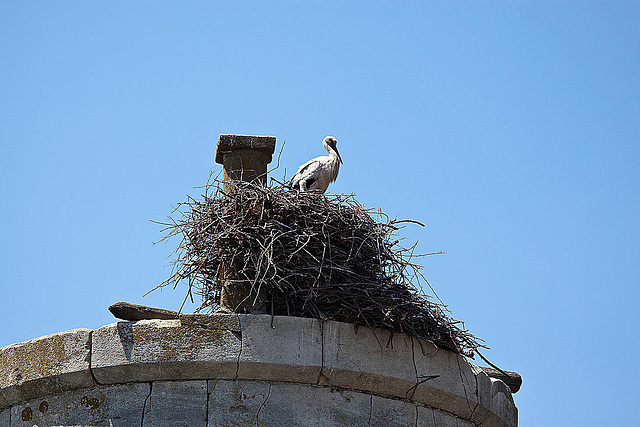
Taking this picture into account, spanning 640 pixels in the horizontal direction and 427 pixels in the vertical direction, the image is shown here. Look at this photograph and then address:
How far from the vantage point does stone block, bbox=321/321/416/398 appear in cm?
705

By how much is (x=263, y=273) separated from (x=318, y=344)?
2.17ft

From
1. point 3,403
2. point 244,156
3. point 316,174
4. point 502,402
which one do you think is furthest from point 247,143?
point 502,402

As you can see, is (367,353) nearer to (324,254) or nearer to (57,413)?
(324,254)

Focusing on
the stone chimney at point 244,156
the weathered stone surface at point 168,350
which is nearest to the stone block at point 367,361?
the weathered stone surface at point 168,350

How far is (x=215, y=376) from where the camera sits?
6895mm

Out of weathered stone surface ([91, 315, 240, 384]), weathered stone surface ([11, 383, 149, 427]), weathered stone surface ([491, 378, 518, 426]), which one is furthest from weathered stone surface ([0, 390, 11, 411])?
weathered stone surface ([491, 378, 518, 426])

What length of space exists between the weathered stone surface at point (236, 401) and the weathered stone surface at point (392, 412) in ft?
2.70

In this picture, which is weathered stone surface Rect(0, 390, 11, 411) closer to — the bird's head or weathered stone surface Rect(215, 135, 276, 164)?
weathered stone surface Rect(215, 135, 276, 164)

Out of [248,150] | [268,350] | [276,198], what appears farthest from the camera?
[248,150]

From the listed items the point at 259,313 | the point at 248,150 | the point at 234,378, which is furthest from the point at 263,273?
the point at 248,150

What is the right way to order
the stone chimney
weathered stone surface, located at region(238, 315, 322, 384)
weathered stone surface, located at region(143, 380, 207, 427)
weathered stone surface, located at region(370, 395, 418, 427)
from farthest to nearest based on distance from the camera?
the stone chimney → weathered stone surface, located at region(370, 395, 418, 427) → weathered stone surface, located at region(238, 315, 322, 384) → weathered stone surface, located at region(143, 380, 207, 427)

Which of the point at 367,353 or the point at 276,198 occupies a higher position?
the point at 276,198

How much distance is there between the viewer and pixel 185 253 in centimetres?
761

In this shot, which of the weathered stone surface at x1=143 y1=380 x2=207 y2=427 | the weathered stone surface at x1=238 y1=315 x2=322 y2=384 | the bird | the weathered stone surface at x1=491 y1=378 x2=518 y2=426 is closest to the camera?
the weathered stone surface at x1=143 y1=380 x2=207 y2=427
